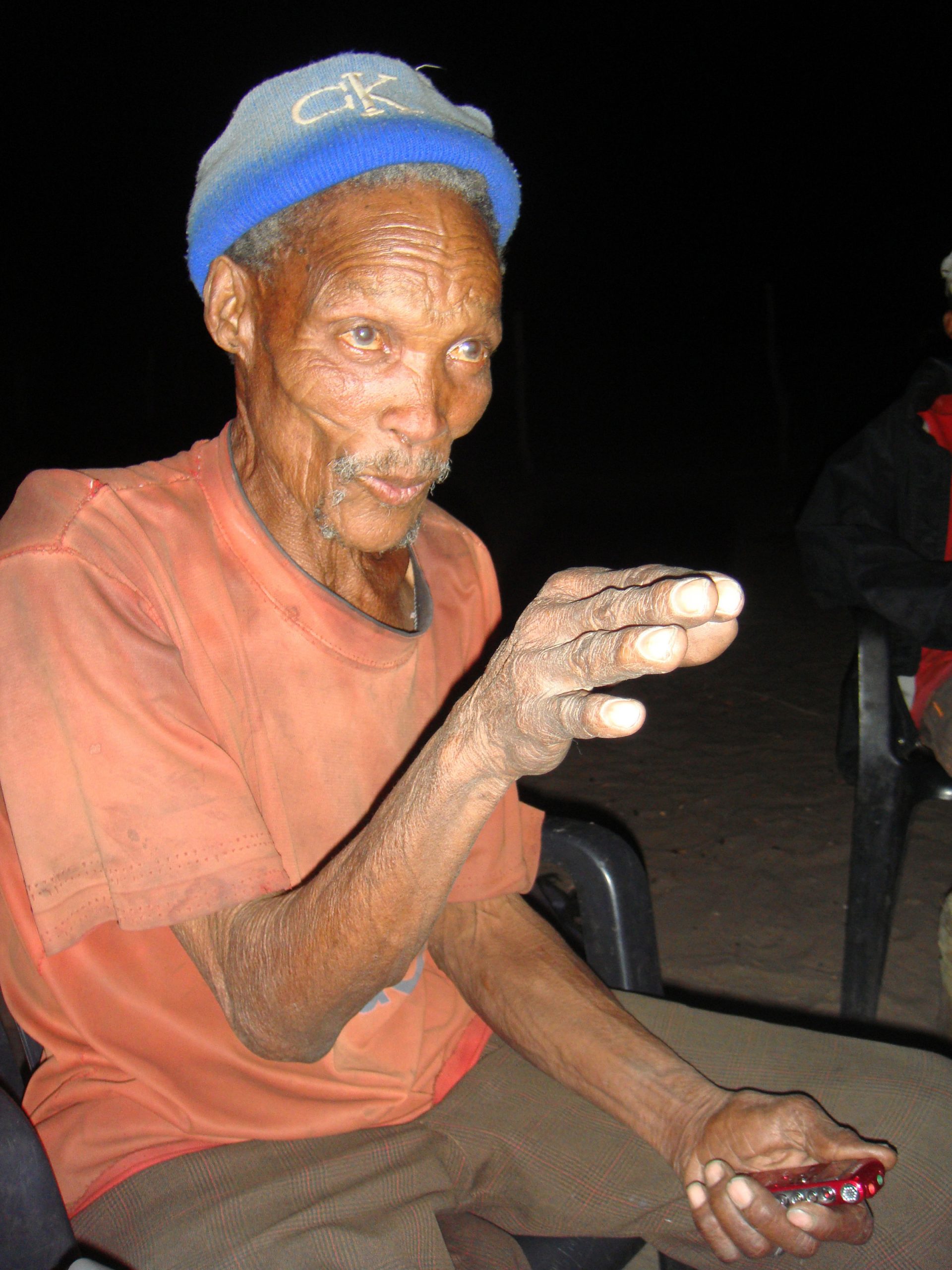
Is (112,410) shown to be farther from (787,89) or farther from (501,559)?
(787,89)

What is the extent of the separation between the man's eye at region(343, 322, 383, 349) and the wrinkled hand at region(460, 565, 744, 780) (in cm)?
53

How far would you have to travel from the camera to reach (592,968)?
1.94 meters

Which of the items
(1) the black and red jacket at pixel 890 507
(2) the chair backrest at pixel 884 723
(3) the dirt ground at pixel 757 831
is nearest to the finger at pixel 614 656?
(3) the dirt ground at pixel 757 831

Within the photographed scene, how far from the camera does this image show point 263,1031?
3.95 feet

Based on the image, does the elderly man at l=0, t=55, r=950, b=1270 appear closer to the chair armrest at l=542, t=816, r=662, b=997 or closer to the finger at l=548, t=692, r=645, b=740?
the finger at l=548, t=692, r=645, b=740

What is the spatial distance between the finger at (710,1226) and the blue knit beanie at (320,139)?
1.58 meters

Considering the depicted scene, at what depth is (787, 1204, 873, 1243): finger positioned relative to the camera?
127 cm

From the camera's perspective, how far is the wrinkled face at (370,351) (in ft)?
4.36

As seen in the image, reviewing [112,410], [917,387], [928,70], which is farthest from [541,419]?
[928,70]

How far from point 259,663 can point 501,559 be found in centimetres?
694

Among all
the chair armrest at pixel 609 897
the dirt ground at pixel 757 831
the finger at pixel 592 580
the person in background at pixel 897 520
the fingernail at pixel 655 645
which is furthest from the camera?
the dirt ground at pixel 757 831

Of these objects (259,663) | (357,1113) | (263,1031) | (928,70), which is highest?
(928,70)

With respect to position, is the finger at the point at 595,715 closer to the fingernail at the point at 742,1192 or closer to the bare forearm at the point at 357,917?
the bare forearm at the point at 357,917

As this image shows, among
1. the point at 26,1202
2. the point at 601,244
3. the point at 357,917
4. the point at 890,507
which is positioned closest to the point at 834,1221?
the point at 357,917
